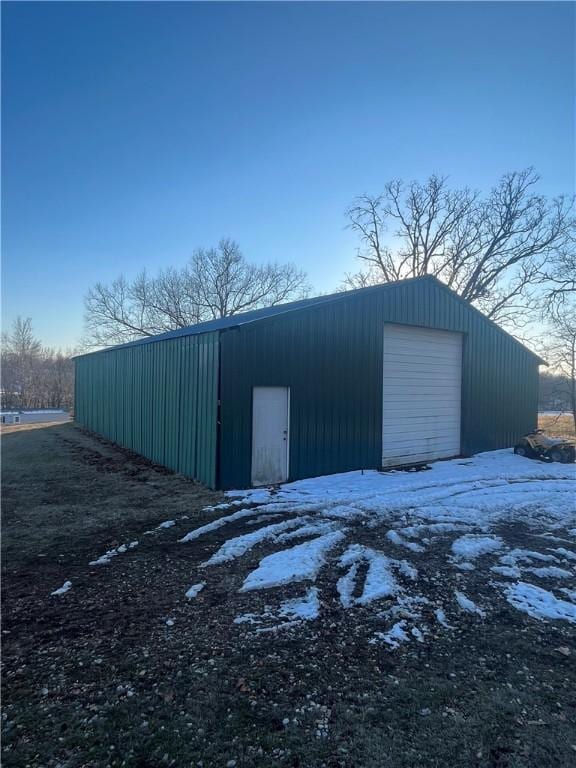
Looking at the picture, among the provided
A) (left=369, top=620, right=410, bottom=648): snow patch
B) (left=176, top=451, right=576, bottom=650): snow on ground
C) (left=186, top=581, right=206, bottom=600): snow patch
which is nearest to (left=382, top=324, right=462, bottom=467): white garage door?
(left=176, top=451, right=576, bottom=650): snow on ground

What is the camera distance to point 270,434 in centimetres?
870

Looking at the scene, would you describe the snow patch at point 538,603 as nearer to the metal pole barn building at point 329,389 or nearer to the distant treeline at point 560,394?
the metal pole barn building at point 329,389

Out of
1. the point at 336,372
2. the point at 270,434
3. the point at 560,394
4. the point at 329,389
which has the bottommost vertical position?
the point at 270,434

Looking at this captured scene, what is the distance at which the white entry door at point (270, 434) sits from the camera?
27.9 ft

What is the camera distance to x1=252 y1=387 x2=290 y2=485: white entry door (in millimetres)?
8508

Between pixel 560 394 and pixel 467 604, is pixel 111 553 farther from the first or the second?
pixel 560 394

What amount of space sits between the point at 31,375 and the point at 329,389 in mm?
39159

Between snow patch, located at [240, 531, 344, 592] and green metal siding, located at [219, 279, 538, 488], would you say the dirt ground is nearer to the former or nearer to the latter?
snow patch, located at [240, 531, 344, 592]

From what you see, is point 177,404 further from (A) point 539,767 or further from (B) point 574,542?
(A) point 539,767

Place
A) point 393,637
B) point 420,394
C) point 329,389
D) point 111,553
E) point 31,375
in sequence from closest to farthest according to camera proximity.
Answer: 1. point 393,637
2. point 111,553
3. point 329,389
4. point 420,394
5. point 31,375

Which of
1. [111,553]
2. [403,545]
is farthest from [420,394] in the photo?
[111,553]

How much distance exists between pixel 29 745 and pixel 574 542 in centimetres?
608

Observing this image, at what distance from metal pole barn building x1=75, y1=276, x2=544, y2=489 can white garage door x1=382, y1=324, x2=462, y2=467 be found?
0.13 feet

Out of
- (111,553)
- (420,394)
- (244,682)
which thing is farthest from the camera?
(420,394)
